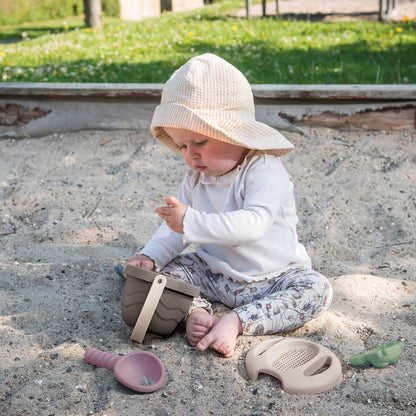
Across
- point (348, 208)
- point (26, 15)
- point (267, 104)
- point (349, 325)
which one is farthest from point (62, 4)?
point (349, 325)

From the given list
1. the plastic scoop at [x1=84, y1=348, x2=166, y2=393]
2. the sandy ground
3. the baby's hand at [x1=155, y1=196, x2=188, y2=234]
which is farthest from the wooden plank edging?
the plastic scoop at [x1=84, y1=348, x2=166, y2=393]

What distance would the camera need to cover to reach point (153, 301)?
1.92 metres

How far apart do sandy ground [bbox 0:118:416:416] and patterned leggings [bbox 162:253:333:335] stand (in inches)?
2.8

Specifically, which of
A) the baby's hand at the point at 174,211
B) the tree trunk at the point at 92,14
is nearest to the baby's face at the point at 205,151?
the baby's hand at the point at 174,211

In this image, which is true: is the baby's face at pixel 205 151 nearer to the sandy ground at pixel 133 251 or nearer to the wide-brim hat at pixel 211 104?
the wide-brim hat at pixel 211 104

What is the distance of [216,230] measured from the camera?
6.23ft

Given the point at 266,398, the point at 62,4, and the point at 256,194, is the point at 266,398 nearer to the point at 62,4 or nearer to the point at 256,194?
the point at 256,194

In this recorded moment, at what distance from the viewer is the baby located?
6.27 ft

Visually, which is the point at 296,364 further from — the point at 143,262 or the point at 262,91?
the point at 262,91

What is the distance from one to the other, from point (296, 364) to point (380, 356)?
255 mm

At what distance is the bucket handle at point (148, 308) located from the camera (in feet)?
6.20

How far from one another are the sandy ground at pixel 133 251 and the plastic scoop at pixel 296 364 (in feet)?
0.12

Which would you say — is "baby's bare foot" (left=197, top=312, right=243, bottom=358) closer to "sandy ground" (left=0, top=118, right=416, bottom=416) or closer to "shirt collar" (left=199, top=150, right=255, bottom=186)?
"sandy ground" (left=0, top=118, right=416, bottom=416)

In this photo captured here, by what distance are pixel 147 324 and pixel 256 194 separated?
1.89 feet
